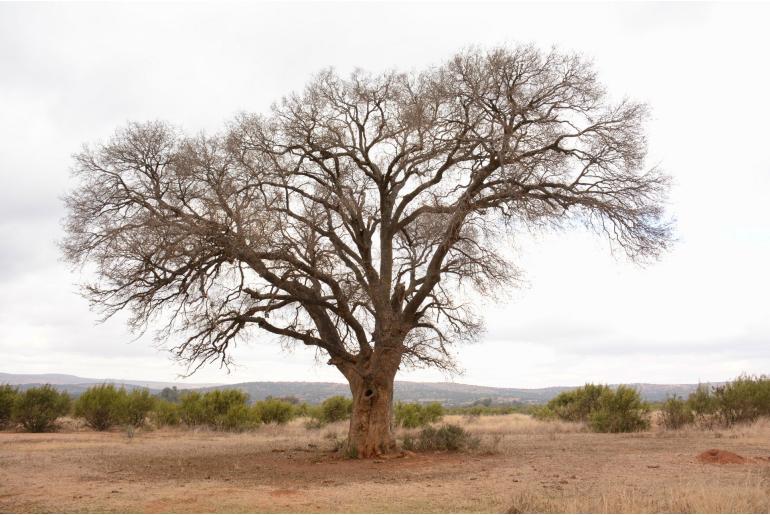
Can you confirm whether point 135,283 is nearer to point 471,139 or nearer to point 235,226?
point 235,226

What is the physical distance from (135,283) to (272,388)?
99.7 m

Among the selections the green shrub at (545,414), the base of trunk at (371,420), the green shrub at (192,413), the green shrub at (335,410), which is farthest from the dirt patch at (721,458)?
the green shrub at (192,413)

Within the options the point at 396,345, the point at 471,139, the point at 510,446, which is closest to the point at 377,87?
the point at 471,139

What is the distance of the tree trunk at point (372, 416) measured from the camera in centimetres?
1547

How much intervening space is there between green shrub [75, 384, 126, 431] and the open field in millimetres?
7380

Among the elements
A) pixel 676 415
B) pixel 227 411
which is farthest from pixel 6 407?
pixel 676 415

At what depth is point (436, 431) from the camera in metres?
18.0

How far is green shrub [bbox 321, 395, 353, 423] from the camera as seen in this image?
32.4m

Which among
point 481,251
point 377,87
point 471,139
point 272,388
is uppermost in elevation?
point 377,87

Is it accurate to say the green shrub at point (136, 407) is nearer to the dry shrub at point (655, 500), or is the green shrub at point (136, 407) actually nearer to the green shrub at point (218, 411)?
the green shrub at point (218, 411)

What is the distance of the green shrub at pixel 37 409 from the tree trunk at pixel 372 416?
18.4 meters

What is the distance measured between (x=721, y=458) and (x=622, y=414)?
41.1 feet

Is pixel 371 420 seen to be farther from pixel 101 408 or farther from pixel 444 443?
pixel 101 408

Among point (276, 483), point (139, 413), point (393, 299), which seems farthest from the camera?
point (139, 413)
